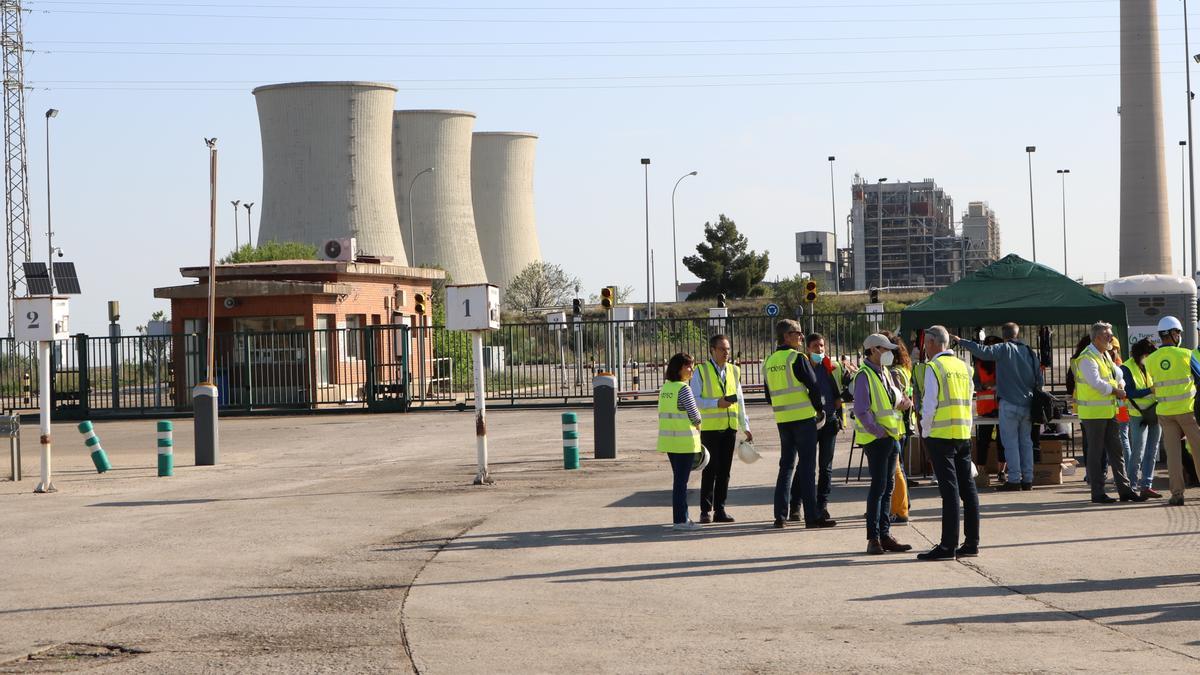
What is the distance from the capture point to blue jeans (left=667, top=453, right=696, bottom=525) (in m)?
11.9

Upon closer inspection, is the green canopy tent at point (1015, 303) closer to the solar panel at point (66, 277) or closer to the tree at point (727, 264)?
the solar panel at point (66, 277)

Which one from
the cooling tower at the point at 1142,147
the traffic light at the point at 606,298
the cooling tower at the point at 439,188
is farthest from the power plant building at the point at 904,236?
the traffic light at the point at 606,298

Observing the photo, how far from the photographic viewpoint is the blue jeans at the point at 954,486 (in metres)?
9.99

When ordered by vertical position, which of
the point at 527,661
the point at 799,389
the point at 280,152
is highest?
the point at 280,152

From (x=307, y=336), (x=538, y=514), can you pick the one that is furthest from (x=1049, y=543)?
(x=307, y=336)

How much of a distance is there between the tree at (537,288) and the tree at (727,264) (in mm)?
9442

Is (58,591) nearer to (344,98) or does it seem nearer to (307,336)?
(307,336)

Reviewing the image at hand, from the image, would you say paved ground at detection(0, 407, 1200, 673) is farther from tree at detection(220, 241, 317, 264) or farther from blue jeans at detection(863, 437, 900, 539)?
tree at detection(220, 241, 317, 264)

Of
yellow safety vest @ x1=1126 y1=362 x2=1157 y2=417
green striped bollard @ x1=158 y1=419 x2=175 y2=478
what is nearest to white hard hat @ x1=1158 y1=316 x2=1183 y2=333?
yellow safety vest @ x1=1126 y1=362 x2=1157 y2=417

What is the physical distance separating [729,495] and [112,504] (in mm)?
6781

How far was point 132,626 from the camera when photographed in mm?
8305

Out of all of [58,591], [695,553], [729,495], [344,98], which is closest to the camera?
[58,591]

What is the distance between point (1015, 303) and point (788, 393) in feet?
15.5

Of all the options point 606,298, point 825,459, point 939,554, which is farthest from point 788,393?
point 606,298
